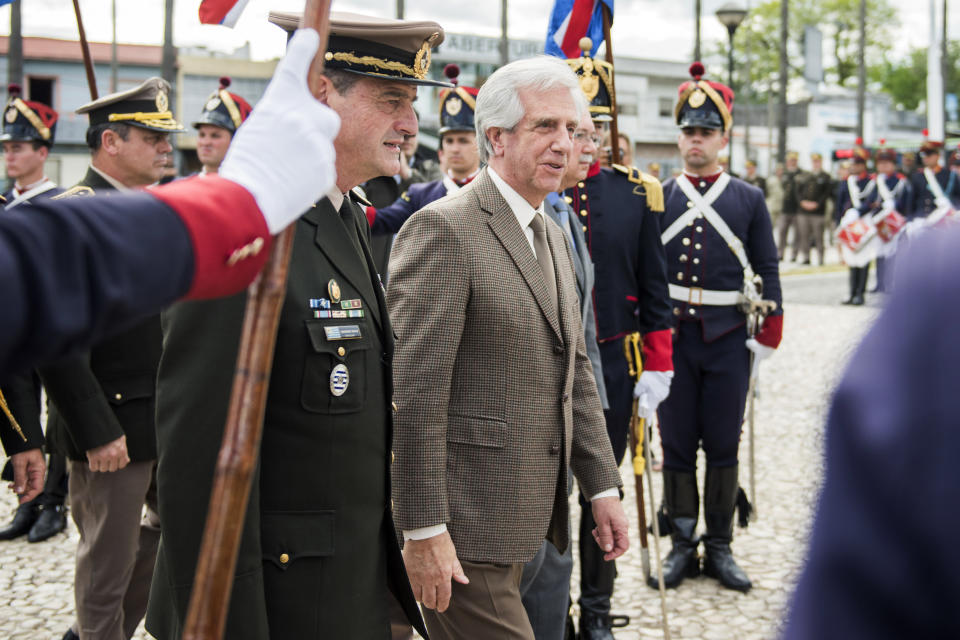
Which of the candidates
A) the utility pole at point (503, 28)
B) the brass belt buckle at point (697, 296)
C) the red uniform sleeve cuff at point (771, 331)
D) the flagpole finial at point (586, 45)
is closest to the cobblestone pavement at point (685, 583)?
the red uniform sleeve cuff at point (771, 331)

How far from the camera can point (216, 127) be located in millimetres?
6617

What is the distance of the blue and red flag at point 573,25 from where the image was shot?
4.72 meters

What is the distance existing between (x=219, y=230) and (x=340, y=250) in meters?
1.09

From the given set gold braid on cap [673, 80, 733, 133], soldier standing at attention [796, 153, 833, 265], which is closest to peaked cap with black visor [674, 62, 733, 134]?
gold braid on cap [673, 80, 733, 133]

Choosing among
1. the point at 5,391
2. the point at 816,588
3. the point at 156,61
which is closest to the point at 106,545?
the point at 5,391

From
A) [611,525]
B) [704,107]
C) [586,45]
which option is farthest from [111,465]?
[704,107]

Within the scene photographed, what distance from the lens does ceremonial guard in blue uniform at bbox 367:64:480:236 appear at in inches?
212

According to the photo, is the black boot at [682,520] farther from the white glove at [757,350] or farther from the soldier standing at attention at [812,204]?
the soldier standing at attention at [812,204]

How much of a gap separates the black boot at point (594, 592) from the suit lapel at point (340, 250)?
2.10m

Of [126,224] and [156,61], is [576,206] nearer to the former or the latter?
[126,224]

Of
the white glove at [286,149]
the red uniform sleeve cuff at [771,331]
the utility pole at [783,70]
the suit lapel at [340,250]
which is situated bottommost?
the red uniform sleeve cuff at [771,331]

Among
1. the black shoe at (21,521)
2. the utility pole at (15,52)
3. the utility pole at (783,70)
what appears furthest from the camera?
the utility pole at (783,70)

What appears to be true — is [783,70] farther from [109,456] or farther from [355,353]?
[355,353]

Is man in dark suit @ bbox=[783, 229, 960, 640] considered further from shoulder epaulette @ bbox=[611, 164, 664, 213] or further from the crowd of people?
shoulder epaulette @ bbox=[611, 164, 664, 213]
